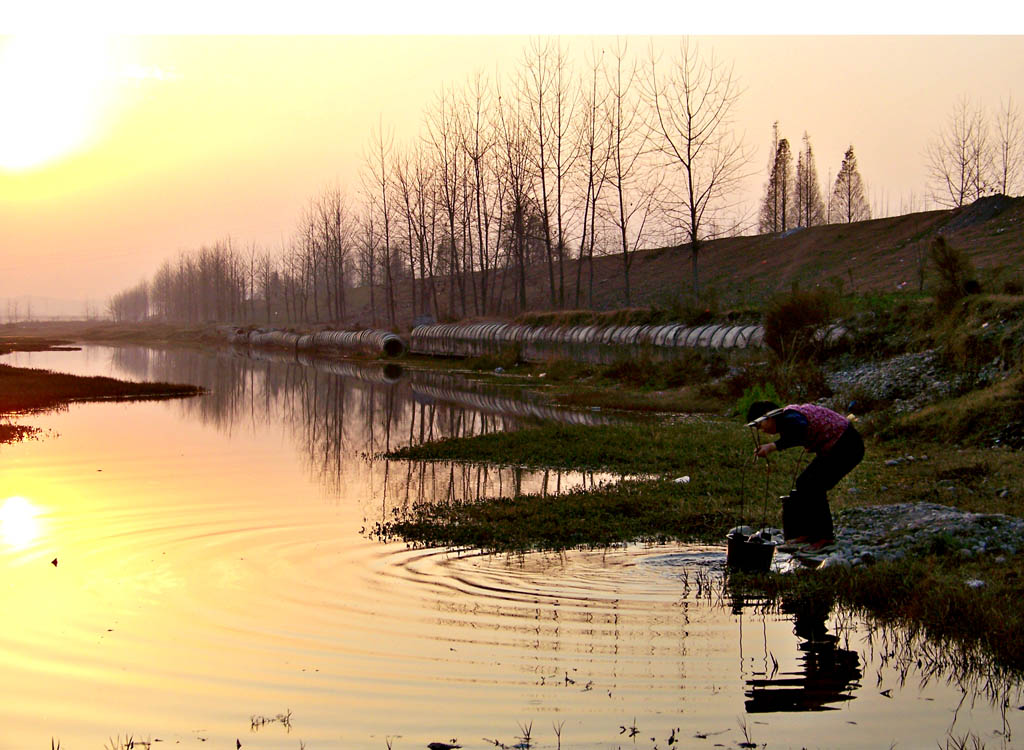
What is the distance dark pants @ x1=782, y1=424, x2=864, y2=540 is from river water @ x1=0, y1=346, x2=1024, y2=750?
86 cm

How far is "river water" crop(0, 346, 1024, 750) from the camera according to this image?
5.65m

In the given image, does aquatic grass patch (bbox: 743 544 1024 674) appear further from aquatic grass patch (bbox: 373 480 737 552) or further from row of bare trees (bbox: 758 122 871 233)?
row of bare trees (bbox: 758 122 871 233)

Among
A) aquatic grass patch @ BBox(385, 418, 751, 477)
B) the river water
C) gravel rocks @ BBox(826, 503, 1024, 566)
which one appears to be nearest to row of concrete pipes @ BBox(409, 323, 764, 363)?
aquatic grass patch @ BBox(385, 418, 751, 477)

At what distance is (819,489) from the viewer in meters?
8.87

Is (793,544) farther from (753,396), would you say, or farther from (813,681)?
(753,396)

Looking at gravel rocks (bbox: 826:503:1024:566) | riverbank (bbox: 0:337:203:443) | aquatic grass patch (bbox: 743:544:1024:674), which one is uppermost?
riverbank (bbox: 0:337:203:443)

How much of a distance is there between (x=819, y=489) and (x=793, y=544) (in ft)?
2.34

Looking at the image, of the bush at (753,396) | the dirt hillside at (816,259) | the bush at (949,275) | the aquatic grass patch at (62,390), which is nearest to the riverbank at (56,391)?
the aquatic grass patch at (62,390)

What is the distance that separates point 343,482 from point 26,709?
8.75m

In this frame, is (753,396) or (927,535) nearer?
(927,535)

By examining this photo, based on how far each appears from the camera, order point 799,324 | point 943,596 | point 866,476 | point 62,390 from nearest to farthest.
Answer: point 943,596 < point 866,476 < point 799,324 < point 62,390

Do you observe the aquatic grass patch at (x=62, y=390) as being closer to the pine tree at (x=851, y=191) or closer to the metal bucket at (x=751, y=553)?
the metal bucket at (x=751, y=553)

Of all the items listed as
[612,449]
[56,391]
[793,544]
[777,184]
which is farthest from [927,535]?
[777,184]

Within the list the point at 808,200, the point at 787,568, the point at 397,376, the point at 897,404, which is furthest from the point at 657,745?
the point at 808,200
